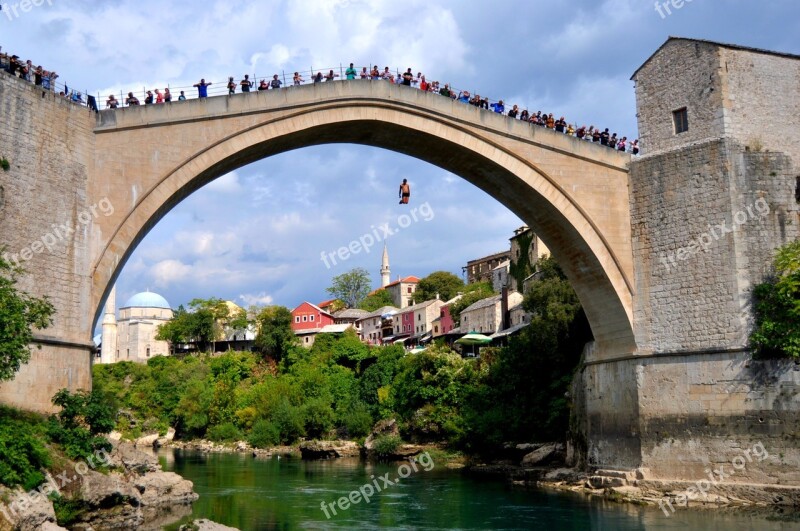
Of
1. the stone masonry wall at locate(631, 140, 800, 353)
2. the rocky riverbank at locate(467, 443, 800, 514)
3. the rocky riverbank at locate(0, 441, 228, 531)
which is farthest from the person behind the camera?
the stone masonry wall at locate(631, 140, 800, 353)

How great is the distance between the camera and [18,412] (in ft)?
41.2

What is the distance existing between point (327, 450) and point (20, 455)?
23.5 m

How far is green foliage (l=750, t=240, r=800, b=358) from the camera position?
1524 cm

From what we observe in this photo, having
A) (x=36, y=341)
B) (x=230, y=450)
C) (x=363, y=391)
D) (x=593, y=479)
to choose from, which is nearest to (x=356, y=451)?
(x=363, y=391)


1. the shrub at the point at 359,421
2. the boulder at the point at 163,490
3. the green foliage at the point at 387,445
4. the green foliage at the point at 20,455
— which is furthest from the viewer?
the shrub at the point at 359,421

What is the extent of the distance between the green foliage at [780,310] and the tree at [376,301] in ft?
174

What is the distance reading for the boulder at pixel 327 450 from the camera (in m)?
33.9

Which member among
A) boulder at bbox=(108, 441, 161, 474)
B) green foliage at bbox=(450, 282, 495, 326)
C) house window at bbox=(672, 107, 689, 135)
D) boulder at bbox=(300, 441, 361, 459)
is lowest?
boulder at bbox=(300, 441, 361, 459)

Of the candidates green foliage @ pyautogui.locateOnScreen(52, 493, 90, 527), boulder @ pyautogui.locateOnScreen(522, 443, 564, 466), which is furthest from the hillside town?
green foliage @ pyautogui.locateOnScreen(52, 493, 90, 527)

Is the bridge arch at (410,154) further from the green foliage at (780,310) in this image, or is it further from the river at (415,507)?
the river at (415,507)

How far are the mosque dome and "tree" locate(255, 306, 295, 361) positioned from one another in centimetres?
2227

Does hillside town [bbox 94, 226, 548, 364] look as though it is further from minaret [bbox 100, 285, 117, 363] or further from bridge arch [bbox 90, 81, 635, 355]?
bridge arch [bbox 90, 81, 635, 355]

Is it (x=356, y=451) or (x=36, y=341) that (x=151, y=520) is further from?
(x=356, y=451)

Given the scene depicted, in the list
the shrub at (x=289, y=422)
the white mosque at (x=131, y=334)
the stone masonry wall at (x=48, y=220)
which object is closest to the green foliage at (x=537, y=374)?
the shrub at (x=289, y=422)
